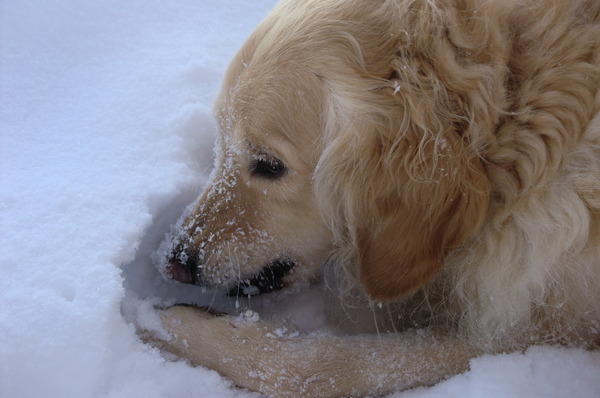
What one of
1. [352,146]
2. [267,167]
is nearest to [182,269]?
[267,167]

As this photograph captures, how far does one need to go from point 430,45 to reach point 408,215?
51cm

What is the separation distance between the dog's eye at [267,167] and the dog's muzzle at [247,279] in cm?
35

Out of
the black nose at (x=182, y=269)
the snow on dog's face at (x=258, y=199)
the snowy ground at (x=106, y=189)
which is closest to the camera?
the snowy ground at (x=106, y=189)

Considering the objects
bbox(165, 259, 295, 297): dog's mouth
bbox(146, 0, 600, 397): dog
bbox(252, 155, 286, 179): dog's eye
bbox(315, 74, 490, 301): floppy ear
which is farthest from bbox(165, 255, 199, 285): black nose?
bbox(315, 74, 490, 301): floppy ear

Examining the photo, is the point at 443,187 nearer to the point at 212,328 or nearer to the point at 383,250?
the point at 383,250

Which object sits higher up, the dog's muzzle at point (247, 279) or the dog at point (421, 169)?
the dog at point (421, 169)

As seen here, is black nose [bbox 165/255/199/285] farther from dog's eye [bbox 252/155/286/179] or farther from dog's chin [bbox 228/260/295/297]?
dog's eye [bbox 252/155/286/179]

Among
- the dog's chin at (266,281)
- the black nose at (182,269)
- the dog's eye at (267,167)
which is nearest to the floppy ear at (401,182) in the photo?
the dog's eye at (267,167)

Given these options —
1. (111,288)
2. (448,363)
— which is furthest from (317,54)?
(448,363)

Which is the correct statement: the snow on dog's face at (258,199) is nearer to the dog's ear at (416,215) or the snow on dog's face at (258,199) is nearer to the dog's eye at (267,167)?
the dog's eye at (267,167)

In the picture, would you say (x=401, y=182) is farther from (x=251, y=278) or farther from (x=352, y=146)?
(x=251, y=278)

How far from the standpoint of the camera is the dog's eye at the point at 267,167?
5.54ft

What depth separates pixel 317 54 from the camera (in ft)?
5.23

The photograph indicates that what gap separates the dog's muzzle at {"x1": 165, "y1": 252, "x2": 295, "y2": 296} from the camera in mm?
1830
